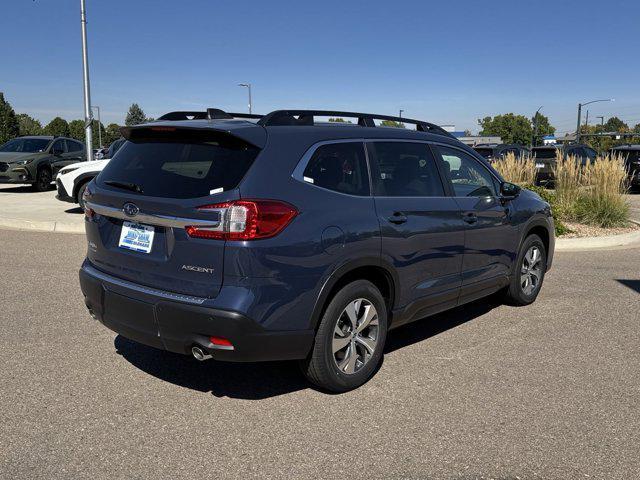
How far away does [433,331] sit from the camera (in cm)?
546

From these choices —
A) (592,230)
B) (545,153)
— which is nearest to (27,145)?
(592,230)

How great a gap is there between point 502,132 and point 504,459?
111829mm

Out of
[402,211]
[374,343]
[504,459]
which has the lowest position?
[504,459]

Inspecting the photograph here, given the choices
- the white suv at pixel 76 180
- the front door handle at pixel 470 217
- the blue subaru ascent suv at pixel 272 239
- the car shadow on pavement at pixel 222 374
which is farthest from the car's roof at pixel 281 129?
the white suv at pixel 76 180

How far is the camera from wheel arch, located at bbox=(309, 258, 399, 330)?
3656 millimetres

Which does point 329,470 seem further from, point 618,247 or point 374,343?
point 618,247

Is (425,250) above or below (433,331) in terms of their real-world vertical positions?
above

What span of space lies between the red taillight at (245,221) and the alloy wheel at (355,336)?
84 centimetres

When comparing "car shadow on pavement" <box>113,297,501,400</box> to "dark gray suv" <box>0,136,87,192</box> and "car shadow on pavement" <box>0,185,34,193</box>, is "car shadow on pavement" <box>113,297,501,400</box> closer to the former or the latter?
"dark gray suv" <box>0,136,87,192</box>

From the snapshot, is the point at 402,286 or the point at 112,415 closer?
the point at 112,415

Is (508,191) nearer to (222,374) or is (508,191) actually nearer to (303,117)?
(303,117)

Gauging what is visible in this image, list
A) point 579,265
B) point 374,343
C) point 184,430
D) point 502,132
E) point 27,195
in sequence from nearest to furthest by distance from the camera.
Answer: point 184,430, point 374,343, point 579,265, point 27,195, point 502,132

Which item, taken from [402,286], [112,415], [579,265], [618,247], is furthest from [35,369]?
[618,247]

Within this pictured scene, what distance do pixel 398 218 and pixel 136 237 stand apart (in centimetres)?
174
